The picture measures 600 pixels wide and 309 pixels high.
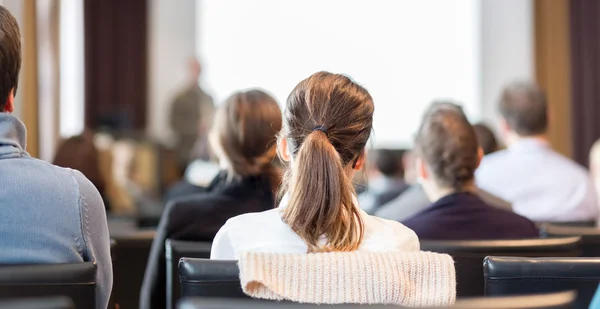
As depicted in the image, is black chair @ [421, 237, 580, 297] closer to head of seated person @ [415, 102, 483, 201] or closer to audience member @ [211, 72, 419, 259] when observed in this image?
audience member @ [211, 72, 419, 259]

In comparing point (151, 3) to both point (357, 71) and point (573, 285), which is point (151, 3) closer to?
point (357, 71)

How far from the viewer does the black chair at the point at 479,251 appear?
1827mm

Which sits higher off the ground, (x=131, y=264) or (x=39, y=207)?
(x=39, y=207)

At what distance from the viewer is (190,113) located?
9.28m

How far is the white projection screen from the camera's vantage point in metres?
9.64

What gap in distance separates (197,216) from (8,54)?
893mm

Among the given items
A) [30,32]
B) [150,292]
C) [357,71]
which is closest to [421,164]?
[150,292]

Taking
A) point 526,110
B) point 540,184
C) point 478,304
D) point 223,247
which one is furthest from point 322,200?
point 526,110

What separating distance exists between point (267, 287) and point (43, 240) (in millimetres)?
507

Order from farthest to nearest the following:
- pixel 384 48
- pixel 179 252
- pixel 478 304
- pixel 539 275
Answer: pixel 384 48 → pixel 179 252 → pixel 539 275 → pixel 478 304

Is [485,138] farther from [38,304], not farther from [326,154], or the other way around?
[38,304]

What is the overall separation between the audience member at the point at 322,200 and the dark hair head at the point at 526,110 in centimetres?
220

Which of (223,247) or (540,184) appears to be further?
(540,184)

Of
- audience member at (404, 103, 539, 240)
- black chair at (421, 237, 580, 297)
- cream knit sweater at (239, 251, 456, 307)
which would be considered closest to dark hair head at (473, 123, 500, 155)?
audience member at (404, 103, 539, 240)
